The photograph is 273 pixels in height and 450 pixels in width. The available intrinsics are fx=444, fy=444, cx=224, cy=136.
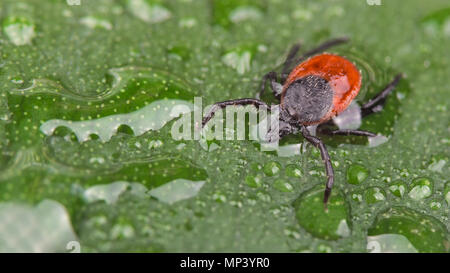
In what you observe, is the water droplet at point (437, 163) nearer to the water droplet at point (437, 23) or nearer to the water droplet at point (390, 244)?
the water droplet at point (390, 244)

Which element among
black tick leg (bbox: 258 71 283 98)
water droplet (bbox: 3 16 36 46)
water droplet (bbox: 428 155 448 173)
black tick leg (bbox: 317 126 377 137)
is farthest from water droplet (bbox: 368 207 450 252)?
water droplet (bbox: 3 16 36 46)

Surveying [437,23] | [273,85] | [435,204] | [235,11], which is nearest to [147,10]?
[235,11]

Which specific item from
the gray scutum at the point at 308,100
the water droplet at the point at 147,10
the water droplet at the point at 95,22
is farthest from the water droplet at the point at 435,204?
the water droplet at the point at 95,22

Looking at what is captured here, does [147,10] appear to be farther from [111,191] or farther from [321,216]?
[321,216]

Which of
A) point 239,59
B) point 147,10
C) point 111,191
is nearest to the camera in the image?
point 111,191
